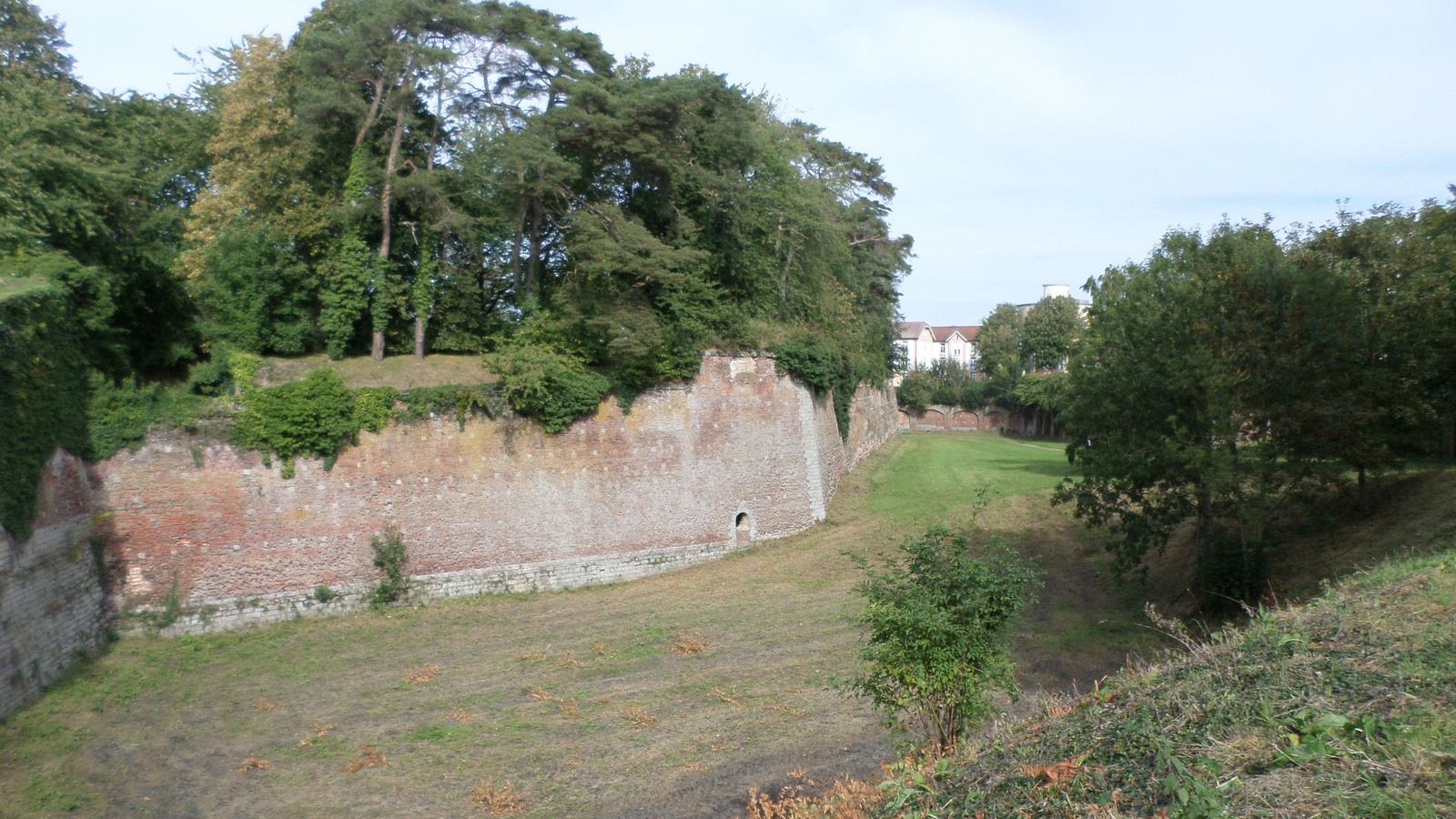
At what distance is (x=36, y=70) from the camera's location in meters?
20.3

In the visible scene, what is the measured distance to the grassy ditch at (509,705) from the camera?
1003cm

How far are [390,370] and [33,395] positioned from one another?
7311mm

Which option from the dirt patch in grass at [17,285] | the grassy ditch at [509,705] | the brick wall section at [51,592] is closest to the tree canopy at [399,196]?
the dirt patch in grass at [17,285]

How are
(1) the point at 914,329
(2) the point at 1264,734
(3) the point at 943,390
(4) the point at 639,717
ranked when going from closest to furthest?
1. (2) the point at 1264,734
2. (4) the point at 639,717
3. (3) the point at 943,390
4. (1) the point at 914,329

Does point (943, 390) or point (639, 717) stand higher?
point (943, 390)

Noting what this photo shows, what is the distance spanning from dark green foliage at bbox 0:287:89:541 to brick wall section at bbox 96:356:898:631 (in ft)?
5.18

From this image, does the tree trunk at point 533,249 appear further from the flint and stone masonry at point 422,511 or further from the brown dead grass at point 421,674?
the brown dead grass at point 421,674

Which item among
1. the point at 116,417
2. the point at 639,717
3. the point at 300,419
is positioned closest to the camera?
the point at 639,717

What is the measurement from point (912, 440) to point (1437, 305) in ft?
104

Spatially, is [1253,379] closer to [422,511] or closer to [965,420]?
[422,511]

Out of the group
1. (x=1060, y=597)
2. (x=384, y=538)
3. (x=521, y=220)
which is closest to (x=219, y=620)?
(x=384, y=538)

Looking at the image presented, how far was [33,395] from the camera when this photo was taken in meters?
13.7

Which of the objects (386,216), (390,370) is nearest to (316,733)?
(390,370)

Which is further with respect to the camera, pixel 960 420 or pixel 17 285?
pixel 960 420
